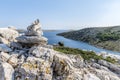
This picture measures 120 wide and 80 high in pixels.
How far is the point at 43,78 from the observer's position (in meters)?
20.5

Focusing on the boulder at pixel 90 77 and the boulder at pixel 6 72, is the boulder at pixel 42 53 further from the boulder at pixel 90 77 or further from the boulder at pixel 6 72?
the boulder at pixel 90 77

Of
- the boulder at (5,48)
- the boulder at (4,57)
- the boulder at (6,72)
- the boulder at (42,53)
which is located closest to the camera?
the boulder at (6,72)

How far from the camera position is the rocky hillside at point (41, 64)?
2077 cm

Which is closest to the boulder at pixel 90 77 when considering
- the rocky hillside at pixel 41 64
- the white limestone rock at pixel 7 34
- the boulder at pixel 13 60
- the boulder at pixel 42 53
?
the rocky hillside at pixel 41 64

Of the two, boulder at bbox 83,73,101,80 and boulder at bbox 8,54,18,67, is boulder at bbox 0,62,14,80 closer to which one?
boulder at bbox 8,54,18,67

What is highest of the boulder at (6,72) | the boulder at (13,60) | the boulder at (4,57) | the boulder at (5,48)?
the boulder at (5,48)

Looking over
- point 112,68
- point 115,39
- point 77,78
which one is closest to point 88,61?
point 112,68

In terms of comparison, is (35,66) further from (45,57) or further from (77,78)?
(77,78)

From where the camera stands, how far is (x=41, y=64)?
21.5 metres

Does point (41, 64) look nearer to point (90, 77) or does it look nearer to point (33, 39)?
point (90, 77)

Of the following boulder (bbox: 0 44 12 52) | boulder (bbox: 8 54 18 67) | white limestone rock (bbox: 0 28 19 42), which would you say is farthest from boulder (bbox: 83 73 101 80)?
white limestone rock (bbox: 0 28 19 42)

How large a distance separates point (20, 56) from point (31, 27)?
4960 mm

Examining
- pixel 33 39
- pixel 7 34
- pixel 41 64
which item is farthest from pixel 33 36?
pixel 7 34

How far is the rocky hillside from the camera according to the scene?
2077 cm
